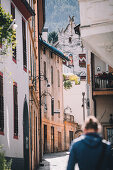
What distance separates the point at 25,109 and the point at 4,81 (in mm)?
4860

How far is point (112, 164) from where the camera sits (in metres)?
6.02

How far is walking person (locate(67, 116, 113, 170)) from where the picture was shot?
593cm

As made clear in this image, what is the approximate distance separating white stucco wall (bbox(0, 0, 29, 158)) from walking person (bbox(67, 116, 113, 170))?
16.6 ft

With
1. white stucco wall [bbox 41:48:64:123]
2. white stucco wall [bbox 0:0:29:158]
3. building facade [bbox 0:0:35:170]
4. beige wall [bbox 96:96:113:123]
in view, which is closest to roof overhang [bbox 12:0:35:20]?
building facade [bbox 0:0:35:170]

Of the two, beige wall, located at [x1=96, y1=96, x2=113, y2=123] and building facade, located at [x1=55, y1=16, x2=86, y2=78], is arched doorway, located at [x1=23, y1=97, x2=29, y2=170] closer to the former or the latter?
beige wall, located at [x1=96, y1=96, x2=113, y2=123]

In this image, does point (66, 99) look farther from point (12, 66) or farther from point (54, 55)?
point (12, 66)

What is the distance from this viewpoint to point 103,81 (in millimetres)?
27578

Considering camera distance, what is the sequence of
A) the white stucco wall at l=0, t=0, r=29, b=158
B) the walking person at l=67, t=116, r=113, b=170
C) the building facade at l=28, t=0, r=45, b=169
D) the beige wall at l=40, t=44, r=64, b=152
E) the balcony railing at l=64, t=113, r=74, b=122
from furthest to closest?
the balcony railing at l=64, t=113, r=74, b=122
the beige wall at l=40, t=44, r=64, b=152
the building facade at l=28, t=0, r=45, b=169
the white stucco wall at l=0, t=0, r=29, b=158
the walking person at l=67, t=116, r=113, b=170

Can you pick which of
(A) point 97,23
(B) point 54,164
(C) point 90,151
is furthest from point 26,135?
(C) point 90,151

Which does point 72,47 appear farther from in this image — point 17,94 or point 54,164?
point 17,94

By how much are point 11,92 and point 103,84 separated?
46.3 ft

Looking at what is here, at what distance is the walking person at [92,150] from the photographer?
593cm

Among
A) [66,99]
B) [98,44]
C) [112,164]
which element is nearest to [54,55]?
[66,99]

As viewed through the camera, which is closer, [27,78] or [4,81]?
[4,81]
